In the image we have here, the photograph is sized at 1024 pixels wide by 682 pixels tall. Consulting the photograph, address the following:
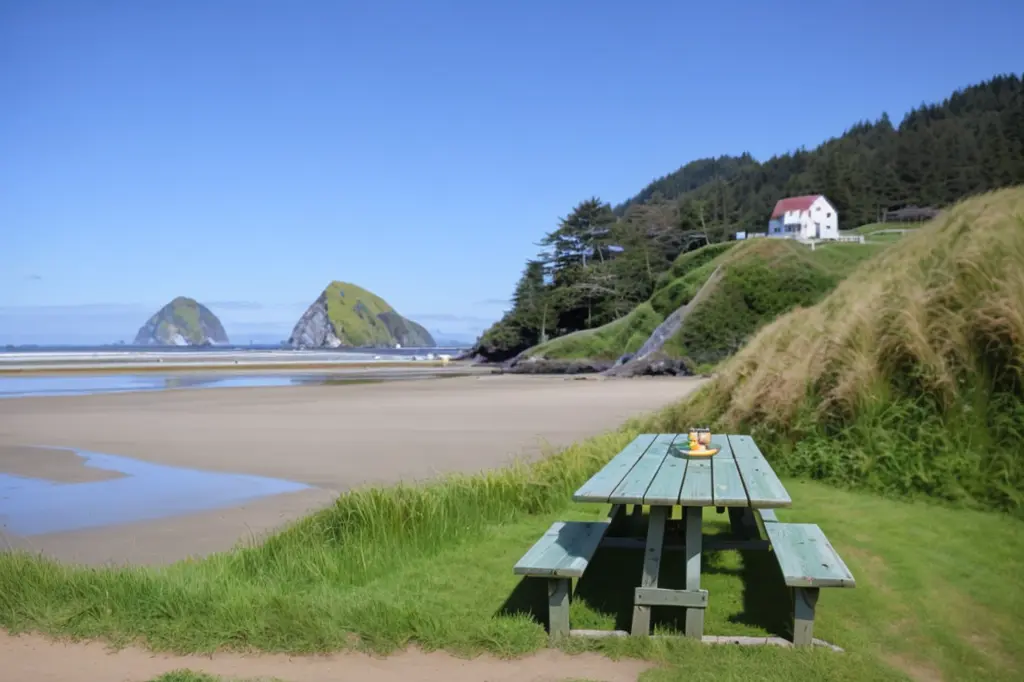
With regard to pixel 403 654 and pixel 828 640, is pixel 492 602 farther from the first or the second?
pixel 828 640

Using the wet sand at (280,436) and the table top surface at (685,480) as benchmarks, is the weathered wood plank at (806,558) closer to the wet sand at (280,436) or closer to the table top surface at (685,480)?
the table top surface at (685,480)

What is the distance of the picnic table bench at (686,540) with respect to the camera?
3.70m

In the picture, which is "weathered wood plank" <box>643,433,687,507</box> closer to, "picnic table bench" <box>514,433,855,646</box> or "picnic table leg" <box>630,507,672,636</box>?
"picnic table bench" <box>514,433,855,646</box>

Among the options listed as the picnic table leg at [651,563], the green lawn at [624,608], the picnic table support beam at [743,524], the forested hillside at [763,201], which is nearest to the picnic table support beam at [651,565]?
the picnic table leg at [651,563]

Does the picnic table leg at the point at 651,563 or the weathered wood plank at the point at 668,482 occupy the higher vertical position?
the weathered wood plank at the point at 668,482

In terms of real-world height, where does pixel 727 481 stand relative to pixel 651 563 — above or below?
above

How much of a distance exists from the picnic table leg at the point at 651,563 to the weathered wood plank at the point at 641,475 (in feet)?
0.68

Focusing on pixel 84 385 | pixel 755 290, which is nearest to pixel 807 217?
pixel 755 290

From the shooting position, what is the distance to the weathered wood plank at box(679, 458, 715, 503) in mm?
3652

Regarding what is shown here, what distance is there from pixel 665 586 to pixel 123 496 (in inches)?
260

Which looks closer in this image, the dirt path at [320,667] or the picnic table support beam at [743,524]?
the dirt path at [320,667]

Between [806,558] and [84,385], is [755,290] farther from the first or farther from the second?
[806,558]

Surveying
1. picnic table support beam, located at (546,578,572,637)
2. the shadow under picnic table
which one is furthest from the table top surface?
the shadow under picnic table

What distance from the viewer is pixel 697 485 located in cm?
408
